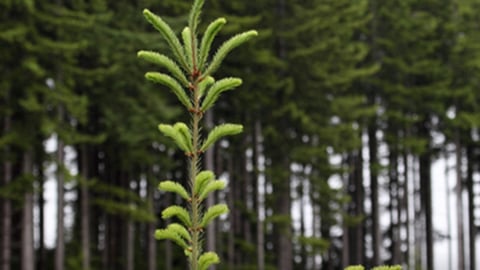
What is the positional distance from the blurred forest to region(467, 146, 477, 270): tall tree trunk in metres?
0.06

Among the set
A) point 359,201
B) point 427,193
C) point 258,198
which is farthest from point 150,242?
point 427,193

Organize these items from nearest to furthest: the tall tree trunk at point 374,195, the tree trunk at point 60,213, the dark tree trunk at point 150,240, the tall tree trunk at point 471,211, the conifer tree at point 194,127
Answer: the conifer tree at point 194,127, the tree trunk at point 60,213, the dark tree trunk at point 150,240, the tall tree trunk at point 374,195, the tall tree trunk at point 471,211

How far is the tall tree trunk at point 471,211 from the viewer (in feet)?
106

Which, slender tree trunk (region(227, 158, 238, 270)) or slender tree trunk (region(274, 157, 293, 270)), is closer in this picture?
slender tree trunk (region(274, 157, 293, 270))

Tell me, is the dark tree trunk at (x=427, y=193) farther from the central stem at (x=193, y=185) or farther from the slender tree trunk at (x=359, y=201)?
the central stem at (x=193, y=185)

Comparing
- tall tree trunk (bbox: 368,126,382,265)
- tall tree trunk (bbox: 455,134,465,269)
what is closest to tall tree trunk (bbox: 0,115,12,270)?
tall tree trunk (bbox: 368,126,382,265)

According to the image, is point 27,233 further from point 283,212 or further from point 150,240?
point 283,212

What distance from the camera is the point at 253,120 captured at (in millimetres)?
25125

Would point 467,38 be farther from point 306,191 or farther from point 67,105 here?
point 67,105

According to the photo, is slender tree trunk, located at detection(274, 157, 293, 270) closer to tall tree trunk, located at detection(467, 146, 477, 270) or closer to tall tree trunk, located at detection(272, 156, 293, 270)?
tall tree trunk, located at detection(272, 156, 293, 270)

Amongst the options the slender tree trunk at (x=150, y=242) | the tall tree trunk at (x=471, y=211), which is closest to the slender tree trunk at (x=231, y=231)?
the slender tree trunk at (x=150, y=242)

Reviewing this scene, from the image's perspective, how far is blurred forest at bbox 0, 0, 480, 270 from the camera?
18250 mm

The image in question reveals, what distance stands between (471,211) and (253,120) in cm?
1387

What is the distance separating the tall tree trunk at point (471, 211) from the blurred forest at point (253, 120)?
2.5 inches
